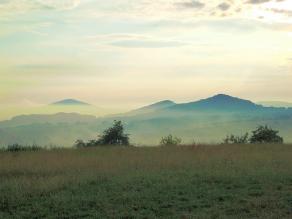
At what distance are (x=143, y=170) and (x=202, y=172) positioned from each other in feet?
7.50

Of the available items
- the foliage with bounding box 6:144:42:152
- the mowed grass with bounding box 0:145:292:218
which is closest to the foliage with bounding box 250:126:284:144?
the foliage with bounding box 6:144:42:152

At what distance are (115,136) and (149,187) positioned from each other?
27.5 meters

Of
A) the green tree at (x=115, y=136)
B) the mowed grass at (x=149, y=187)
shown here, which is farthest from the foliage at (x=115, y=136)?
the mowed grass at (x=149, y=187)

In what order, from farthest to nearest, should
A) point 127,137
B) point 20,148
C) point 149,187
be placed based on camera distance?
point 127,137, point 20,148, point 149,187

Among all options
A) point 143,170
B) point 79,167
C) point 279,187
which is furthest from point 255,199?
point 79,167

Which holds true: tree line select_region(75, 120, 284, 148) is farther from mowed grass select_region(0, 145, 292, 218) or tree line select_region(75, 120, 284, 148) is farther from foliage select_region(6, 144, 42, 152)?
mowed grass select_region(0, 145, 292, 218)

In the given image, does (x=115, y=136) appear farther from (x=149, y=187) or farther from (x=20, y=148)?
(x=149, y=187)

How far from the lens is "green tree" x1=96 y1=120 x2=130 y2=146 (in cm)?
4194

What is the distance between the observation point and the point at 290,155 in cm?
2392

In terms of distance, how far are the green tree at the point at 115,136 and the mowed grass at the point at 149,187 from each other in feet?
59.8

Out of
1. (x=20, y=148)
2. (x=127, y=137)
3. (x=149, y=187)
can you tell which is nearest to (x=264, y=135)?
(x=127, y=137)

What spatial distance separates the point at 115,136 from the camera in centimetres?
4216

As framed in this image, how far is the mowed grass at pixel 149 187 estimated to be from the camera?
12.1 metres

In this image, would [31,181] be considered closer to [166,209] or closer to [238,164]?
→ [166,209]
